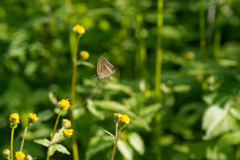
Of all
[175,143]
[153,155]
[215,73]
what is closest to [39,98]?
[153,155]

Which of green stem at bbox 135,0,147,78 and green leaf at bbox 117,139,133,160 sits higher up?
green stem at bbox 135,0,147,78

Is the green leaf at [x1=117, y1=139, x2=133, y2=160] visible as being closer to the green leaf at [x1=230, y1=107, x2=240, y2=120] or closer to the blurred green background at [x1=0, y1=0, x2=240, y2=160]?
the blurred green background at [x1=0, y1=0, x2=240, y2=160]

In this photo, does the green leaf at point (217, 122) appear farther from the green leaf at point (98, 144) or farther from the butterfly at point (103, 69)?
the butterfly at point (103, 69)

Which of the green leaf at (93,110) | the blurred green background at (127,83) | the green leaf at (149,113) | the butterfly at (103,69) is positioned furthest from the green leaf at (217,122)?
the butterfly at (103,69)

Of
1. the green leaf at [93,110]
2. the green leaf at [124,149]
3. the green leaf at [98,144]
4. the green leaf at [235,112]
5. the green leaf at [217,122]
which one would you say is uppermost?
the green leaf at [93,110]

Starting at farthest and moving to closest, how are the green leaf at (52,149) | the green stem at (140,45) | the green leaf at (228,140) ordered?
the green stem at (140,45), the green leaf at (228,140), the green leaf at (52,149)

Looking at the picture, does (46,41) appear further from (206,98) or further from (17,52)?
(206,98)

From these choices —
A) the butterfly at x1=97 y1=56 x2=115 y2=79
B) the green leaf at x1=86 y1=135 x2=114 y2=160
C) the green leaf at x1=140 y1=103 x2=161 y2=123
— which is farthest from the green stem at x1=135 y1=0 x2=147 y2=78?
the butterfly at x1=97 y1=56 x2=115 y2=79
